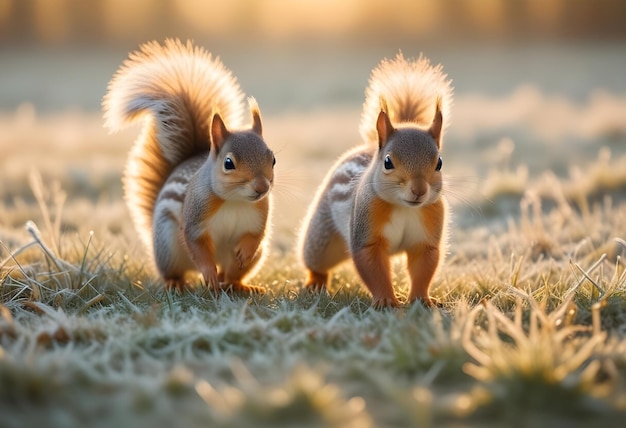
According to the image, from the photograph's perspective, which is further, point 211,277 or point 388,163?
point 211,277

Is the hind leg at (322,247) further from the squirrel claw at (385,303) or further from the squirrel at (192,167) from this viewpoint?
the squirrel claw at (385,303)

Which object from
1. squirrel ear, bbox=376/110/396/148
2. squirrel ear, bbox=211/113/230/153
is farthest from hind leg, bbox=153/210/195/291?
squirrel ear, bbox=376/110/396/148

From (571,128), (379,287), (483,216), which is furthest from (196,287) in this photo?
(571,128)

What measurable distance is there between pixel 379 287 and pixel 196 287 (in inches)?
48.8

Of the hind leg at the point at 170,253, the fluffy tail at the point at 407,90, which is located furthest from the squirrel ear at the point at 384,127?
the hind leg at the point at 170,253

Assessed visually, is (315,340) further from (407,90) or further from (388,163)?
(407,90)

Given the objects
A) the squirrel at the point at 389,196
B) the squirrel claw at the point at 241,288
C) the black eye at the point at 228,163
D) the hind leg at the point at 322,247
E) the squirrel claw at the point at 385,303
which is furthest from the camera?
the hind leg at the point at 322,247

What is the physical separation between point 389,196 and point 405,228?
28 cm

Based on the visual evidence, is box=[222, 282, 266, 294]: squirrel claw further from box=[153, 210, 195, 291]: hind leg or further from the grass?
box=[153, 210, 195, 291]: hind leg

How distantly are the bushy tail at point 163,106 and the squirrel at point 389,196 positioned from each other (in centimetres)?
93

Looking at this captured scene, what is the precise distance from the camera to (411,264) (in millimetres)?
4410

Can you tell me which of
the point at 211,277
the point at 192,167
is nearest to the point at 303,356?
the point at 211,277

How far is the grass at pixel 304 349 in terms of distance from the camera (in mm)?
2611

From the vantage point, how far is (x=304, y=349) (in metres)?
3.26
